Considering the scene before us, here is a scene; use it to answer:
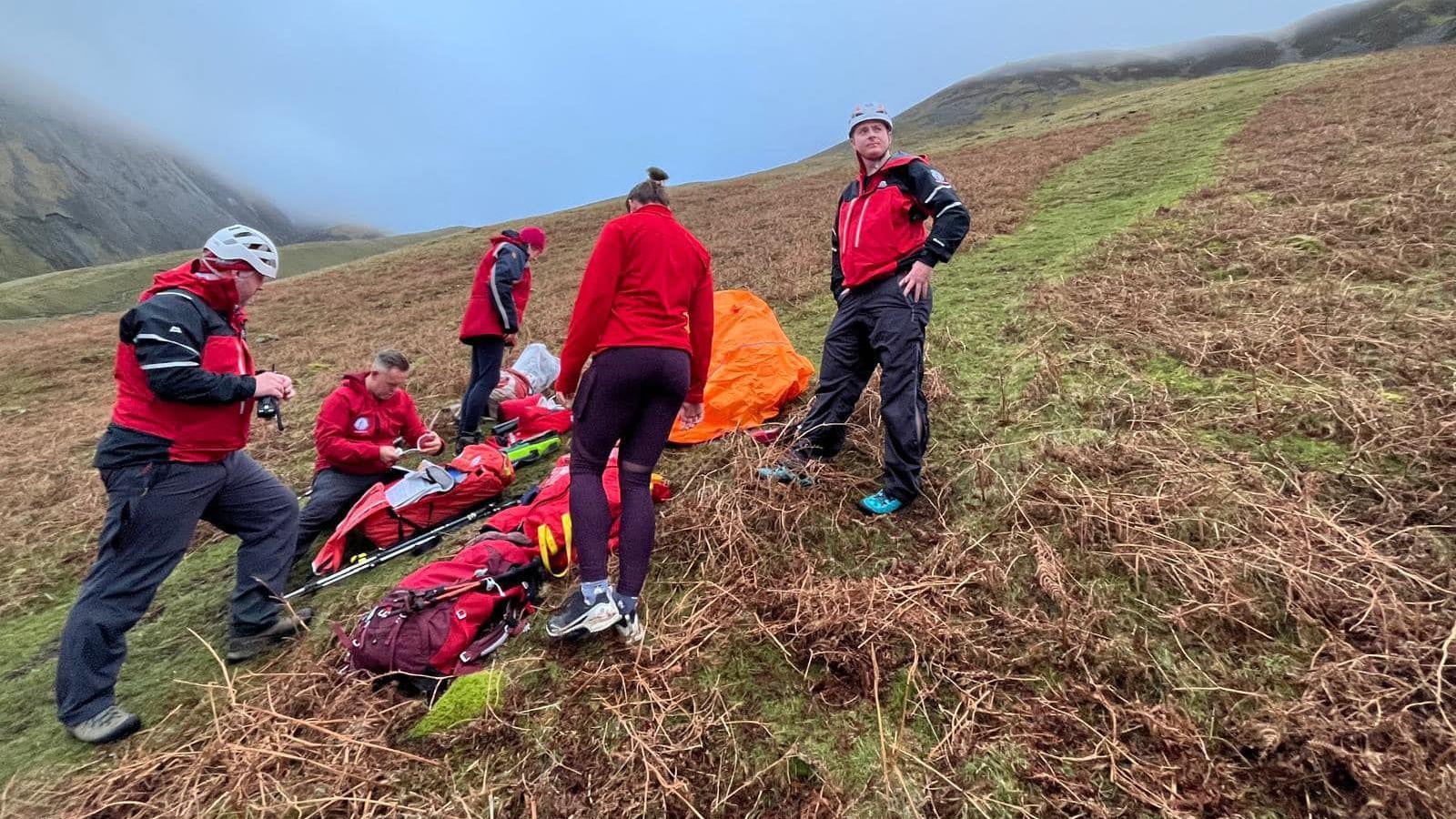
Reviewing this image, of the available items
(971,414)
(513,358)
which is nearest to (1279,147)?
(971,414)

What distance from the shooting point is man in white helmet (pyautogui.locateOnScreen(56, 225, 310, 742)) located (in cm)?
325

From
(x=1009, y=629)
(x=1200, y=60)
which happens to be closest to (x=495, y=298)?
(x=1009, y=629)

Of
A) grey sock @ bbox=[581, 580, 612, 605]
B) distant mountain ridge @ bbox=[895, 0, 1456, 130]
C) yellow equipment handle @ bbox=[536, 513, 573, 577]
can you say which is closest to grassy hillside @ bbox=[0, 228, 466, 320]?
yellow equipment handle @ bbox=[536, 513, 573, 577]

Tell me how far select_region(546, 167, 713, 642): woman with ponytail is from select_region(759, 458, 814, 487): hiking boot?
1340 mm

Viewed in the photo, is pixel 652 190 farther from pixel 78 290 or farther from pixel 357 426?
pixel 78 290

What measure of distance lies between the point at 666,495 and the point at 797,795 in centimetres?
263

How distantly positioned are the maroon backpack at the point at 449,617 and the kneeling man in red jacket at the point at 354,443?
6.64ft

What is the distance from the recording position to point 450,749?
2.83 metres

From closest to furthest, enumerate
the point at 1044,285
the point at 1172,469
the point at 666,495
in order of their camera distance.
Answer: the point at 1172,469, the point at 666,495, the point at 1044,285

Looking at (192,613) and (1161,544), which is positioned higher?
(192,613)

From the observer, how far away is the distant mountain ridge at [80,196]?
10888 centimetres

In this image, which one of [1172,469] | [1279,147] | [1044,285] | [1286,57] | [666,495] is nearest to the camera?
[1172,469]

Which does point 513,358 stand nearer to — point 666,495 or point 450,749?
point 666,495

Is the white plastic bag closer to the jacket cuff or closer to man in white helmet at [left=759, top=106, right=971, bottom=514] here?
the jacket cuff
